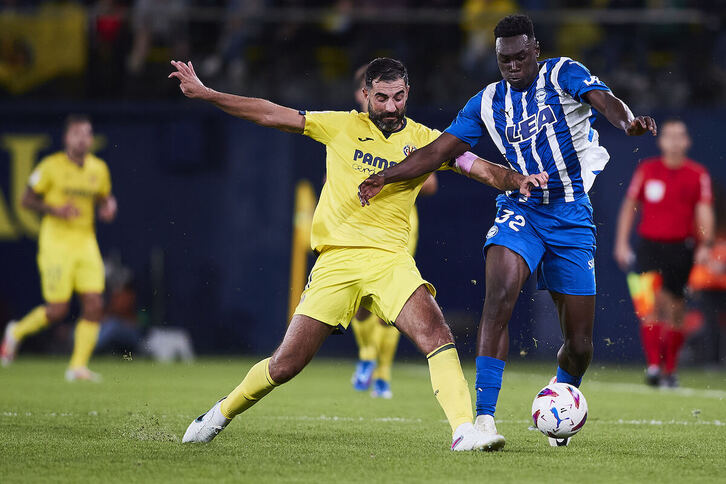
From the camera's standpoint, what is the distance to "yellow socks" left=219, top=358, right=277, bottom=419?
5.81 metres

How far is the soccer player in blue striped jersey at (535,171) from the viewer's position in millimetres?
6000

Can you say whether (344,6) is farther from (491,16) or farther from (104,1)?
(104,1)

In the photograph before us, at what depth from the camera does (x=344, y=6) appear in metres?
14.8

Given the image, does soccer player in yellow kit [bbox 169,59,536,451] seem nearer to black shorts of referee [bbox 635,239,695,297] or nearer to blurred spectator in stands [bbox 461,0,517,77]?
black shorts of referee [bbox 635,239,695,297]

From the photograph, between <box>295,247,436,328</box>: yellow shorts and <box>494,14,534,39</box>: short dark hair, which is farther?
<box>494,14,534,39</box>: short dark hair

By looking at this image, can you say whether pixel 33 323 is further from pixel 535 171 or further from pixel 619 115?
pixel 619 115

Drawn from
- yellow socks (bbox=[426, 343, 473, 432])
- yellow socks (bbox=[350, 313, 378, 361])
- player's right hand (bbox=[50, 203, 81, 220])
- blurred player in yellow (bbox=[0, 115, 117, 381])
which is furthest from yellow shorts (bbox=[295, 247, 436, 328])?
player's right hand (bbox=[50, 203, 81, 220])

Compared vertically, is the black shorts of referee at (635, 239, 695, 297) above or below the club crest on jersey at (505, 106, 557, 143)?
below

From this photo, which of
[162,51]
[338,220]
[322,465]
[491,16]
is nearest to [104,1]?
[162,51]

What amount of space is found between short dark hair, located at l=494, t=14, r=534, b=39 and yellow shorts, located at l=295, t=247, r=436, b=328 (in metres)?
1.35

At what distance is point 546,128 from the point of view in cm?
617

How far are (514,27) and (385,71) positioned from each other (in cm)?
75

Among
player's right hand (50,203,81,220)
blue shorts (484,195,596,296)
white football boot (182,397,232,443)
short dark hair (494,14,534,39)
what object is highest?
short dark hair (494,14,534,39)

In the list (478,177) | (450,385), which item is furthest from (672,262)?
(450,385)
